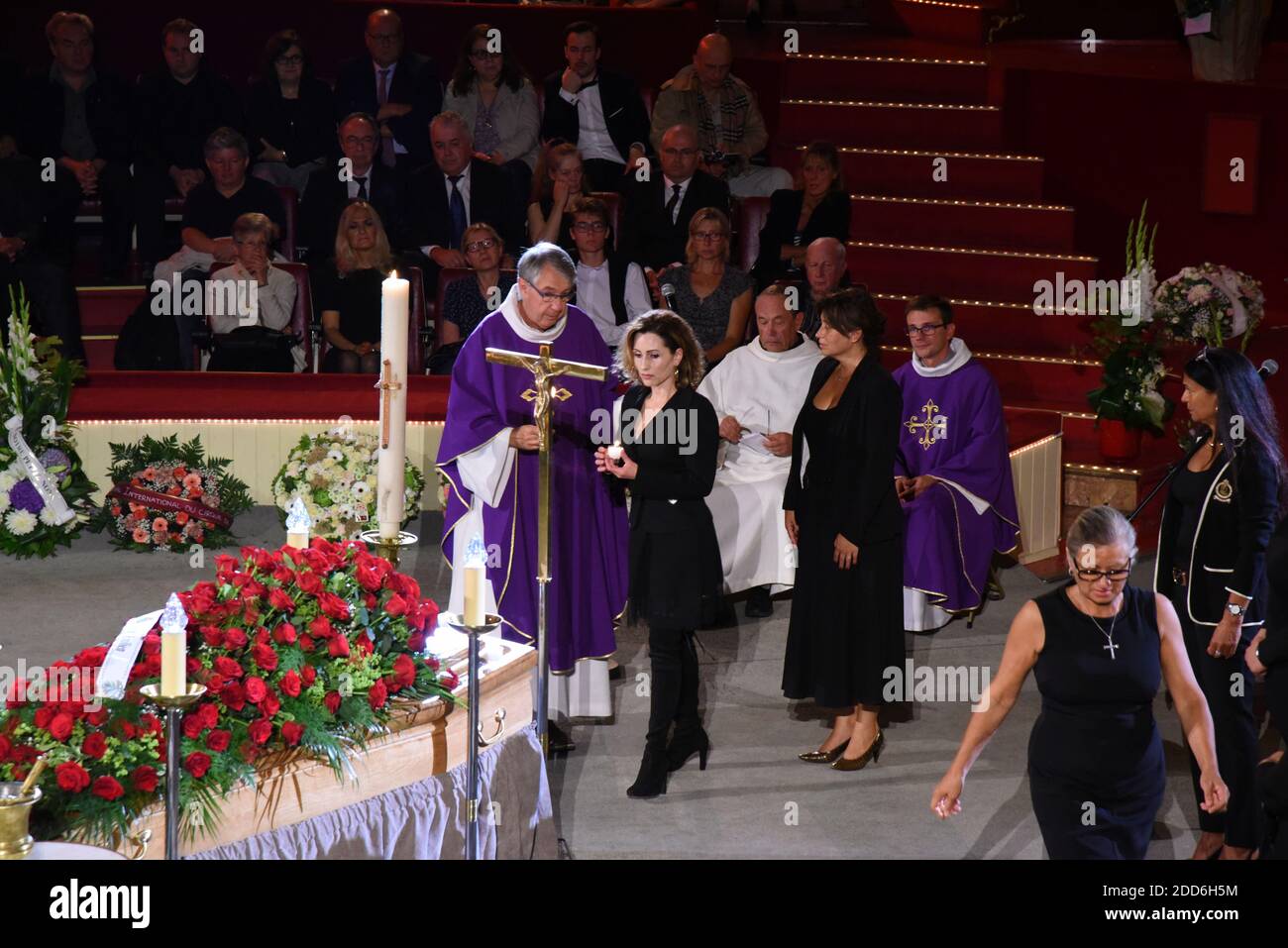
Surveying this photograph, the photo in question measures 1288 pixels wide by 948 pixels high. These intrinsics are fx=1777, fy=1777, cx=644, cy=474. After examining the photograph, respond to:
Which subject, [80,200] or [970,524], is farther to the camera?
[80,200]

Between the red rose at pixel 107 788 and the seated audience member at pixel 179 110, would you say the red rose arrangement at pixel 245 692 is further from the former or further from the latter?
the seated audience member at pixel 179 110

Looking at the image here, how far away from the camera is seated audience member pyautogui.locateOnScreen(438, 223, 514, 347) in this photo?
9.57 meters

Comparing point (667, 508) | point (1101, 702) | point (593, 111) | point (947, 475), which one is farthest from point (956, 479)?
point (593, 111)

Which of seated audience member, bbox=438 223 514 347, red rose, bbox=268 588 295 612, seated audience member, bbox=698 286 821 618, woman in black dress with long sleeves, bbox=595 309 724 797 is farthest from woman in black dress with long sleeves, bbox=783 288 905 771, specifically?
seated audience member, bbox=438 223 514 347

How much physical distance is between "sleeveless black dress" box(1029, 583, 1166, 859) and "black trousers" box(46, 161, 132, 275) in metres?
7.65

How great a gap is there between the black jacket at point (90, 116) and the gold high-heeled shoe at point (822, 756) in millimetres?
6500

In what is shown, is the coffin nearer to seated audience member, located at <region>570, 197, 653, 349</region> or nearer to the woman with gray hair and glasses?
the woman with gray hair and glasses

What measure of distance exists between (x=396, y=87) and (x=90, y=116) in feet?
6.26

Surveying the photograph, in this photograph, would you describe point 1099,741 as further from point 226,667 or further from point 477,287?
point 477,287

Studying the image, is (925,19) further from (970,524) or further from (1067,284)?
(970,524)

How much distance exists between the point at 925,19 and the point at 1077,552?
10.0 m

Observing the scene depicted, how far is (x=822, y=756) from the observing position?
6.55 meters

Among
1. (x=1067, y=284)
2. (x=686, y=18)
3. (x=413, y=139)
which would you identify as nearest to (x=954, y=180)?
(x=1067, y=284)

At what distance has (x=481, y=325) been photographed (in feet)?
21.0
